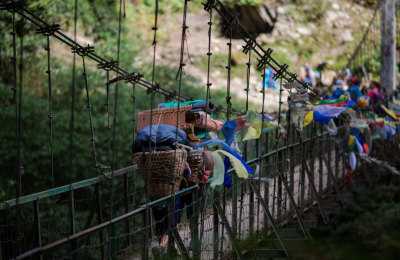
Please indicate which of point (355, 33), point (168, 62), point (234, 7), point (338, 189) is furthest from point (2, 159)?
point (355, 33)

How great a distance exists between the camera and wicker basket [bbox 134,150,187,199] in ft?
8.39

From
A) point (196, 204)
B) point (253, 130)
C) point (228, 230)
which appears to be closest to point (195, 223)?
point (196, 204)

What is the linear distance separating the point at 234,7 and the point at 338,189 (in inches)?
328

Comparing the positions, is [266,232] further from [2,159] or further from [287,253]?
[2,159]

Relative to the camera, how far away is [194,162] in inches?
107

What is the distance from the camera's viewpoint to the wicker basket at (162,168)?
2.56 meters

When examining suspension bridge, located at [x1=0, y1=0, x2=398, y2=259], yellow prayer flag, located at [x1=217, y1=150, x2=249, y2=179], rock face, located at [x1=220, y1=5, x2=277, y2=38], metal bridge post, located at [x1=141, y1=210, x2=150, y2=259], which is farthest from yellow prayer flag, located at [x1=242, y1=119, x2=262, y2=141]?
rock face, located at [x1=220, y1=5, x2=277, y2=38]

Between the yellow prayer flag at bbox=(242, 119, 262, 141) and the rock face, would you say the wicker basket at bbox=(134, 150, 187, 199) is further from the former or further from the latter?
the rock face

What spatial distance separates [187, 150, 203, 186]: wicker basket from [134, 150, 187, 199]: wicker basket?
0.27 ft

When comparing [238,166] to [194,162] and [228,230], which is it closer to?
[194,162]

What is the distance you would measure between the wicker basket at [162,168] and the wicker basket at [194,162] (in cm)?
8

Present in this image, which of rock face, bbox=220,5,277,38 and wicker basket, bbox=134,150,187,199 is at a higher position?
rock face, bbox=220,5,277,38

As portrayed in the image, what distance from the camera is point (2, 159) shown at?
7020 millimetres

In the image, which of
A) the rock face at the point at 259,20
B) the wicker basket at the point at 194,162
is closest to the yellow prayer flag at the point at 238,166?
the wicker basket at the point at 194,162
